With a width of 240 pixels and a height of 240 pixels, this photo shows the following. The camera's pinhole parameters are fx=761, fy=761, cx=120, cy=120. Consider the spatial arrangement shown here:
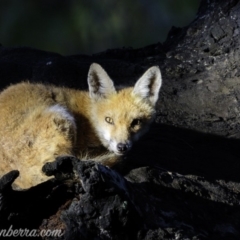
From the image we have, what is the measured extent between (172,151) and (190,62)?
182cm

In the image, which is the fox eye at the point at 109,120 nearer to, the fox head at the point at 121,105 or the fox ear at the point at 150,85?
the fox head at the point at 121,105

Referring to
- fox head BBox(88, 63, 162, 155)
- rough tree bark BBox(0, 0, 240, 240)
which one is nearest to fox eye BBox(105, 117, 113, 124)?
fox head BBox(88, 63, 162, 155)

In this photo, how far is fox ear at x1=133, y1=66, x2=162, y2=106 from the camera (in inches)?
272

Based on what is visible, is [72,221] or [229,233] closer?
[72,221]

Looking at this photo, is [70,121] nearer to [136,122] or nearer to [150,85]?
[136,122]

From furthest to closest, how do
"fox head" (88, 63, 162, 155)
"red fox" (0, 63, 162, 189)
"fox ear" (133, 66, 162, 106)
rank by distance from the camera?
"fox ear" (133, 66, 162, 106), "fox head" (88, 63, 162, 155), "red fox" (0, 63, 162, 189)

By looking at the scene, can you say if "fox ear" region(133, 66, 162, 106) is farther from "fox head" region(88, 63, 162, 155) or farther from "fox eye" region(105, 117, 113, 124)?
"fox eye" region(105, 117, 113, 124)

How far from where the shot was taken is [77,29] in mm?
13180

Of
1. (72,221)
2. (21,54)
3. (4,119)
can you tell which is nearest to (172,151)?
(4,119)

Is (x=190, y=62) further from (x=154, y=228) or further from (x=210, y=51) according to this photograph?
(x=154, y=228)

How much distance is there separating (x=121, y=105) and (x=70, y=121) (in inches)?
30.8

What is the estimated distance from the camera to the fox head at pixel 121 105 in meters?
6.77

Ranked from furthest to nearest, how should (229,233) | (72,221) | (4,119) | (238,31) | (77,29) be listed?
(77,29), (238,31), (4,119), (229,233), (72,221)

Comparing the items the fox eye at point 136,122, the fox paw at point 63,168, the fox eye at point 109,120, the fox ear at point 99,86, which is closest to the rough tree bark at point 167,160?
the fox paw at point 63,168
